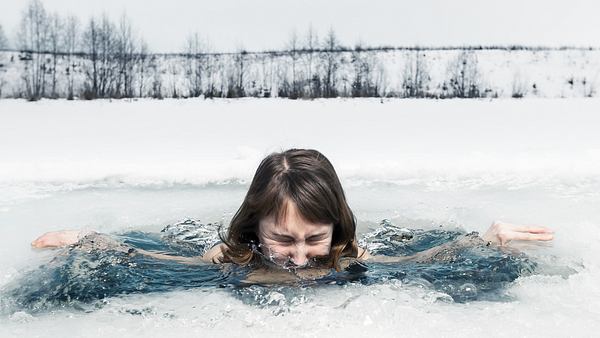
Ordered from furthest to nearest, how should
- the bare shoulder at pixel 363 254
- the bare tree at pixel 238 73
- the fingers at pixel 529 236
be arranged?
the bare tree at pixel 238 73 → the bare shoulder at pixel 363 254 → the fingers at pixel 529 236

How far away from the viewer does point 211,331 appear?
193cm

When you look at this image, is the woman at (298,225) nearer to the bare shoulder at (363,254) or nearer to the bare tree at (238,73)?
the bare shoulder at (363,254)

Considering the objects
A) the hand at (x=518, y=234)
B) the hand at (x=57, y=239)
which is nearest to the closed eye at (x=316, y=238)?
the hand at (x=518, y=234)

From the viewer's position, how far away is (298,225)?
2.37 meters

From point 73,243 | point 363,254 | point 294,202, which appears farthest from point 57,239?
point 363,254

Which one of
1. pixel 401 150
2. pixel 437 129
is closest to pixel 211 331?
pixel 401 150

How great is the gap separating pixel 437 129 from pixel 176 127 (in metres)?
4.07

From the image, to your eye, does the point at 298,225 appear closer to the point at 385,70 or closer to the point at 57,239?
the point at 57,239

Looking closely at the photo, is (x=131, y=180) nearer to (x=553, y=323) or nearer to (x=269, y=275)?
(x=269, y=275)

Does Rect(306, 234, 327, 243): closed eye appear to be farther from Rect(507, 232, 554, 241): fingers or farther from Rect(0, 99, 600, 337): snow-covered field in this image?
Rect(507, 232, 554, 241): fingers

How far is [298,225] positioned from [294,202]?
84 mm

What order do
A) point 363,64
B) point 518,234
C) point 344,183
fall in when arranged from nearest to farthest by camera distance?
point 518,234, point 344,183, point 363,64

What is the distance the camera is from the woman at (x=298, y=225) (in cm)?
239

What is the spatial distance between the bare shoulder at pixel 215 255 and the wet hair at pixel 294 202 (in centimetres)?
6
